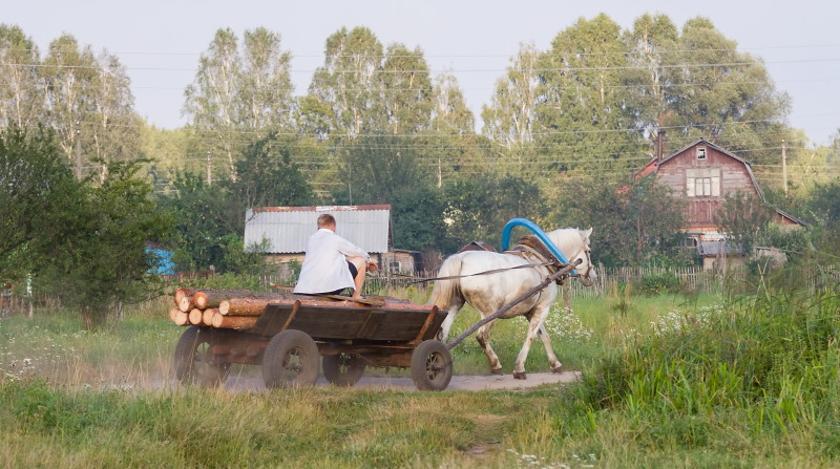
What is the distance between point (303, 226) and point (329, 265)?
120ft

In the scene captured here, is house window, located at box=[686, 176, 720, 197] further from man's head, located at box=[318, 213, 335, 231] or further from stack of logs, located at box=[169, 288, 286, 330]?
stack of logs, located at box=[169, 288, 286, 330]

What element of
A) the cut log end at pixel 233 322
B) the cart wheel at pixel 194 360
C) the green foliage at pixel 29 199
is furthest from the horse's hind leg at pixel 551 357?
the green foliage at pixel 29 199

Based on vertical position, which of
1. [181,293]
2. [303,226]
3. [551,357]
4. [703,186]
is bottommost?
[551,357]

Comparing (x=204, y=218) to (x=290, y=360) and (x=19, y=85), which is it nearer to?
(x=19, y=85)

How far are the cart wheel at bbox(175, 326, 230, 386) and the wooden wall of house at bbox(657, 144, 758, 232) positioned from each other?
181 ft

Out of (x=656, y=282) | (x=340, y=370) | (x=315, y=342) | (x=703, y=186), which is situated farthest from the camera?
(x=703, y=186)

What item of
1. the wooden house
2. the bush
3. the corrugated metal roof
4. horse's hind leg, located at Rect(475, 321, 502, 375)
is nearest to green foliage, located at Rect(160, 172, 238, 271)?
the corrugated metal roof

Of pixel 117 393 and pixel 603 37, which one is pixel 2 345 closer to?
pixel 117 393

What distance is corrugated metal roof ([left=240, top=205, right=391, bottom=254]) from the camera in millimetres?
48719

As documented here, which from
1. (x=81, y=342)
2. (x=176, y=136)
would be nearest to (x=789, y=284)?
(x=81, y=342)

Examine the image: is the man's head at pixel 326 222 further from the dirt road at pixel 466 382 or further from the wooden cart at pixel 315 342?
the dirt road at pixel 466 382

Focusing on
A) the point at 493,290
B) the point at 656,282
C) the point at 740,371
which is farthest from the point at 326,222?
the point at 656,282

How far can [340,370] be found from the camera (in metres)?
14.1

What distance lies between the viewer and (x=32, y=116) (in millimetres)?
67750
